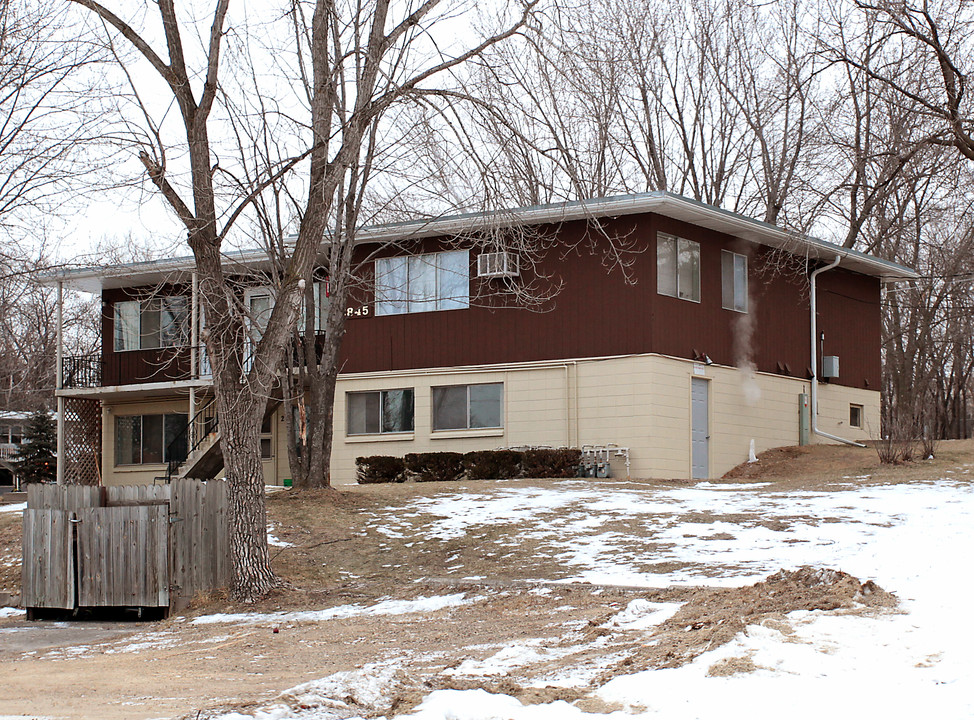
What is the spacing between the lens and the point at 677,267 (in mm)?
22609

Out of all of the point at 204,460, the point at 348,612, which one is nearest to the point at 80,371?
the point at 204,460

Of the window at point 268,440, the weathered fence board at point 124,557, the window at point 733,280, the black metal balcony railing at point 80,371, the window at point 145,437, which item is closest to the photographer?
the weathered fence board at point 124,557

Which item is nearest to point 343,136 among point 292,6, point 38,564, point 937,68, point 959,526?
point 292,6

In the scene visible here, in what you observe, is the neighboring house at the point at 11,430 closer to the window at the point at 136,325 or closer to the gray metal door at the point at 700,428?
the window at the point at 136,325

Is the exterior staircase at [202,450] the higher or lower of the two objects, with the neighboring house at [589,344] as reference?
lower

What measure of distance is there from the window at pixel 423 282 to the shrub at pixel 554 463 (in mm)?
3971

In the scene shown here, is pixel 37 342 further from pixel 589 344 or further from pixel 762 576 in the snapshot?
pixel 762 576

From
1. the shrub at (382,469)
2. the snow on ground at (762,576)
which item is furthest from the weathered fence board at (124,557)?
the shrub at (382,469)

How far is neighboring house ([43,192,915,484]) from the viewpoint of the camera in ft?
71.5

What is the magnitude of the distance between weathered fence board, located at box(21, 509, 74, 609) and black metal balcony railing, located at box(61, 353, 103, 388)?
14928 mm

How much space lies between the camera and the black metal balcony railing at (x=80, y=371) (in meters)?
27.9

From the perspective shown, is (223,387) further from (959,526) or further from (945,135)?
(945,135)

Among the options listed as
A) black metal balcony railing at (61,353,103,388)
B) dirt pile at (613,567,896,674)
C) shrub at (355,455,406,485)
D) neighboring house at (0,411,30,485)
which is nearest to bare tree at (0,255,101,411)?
neighboring house at (0,411,30,485)

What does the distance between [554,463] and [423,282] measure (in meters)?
5.27
